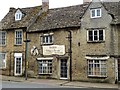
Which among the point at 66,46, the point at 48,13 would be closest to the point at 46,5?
the point at 48,13

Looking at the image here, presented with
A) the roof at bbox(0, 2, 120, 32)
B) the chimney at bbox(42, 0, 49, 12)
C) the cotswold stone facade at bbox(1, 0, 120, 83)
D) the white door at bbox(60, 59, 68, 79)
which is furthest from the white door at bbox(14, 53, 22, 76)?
the chimney at bbox(42, 0, 49, 12)

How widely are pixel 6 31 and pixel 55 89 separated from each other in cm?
1561

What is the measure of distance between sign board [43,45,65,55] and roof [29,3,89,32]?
208cm

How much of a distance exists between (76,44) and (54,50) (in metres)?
2.74

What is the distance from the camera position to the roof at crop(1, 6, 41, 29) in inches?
1284

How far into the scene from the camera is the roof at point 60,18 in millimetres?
28819

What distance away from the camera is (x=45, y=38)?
1180 inches

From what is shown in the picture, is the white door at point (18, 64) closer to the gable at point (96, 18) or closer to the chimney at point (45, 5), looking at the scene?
the chimney at point (45, 5)

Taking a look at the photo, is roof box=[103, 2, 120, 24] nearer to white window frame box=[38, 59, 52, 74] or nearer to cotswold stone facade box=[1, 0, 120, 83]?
cotswold stone facade box=[1, 0, 120, 83]

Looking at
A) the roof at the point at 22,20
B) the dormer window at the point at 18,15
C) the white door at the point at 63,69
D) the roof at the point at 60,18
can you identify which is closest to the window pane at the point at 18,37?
the roof at the point at 22,20

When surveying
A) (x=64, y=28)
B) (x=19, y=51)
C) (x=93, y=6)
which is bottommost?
(x=19, y=51)

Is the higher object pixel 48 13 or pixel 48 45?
pixel 48 13

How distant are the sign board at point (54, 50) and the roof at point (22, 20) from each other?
423 cm

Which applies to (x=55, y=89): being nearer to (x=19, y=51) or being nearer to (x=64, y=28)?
(x=64, y=28)
